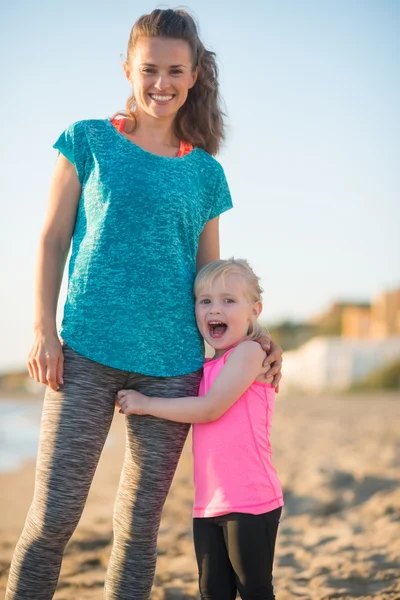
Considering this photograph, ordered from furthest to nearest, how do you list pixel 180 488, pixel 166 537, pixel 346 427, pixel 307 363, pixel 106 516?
1. pixel 307 363
2. pixel 346 427
3. pixel 180 488
4. pixel 106 516
5. pixel 166 537

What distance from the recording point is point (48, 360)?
8.07 feet

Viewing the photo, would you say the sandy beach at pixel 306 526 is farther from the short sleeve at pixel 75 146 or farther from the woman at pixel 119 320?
the short sleeve at pixel 75 146

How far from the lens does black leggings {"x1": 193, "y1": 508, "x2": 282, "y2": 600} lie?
2.52m

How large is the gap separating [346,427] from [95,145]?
32.8ft

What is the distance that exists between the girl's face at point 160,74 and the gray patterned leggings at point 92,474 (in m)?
0.93

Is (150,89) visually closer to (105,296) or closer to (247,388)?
(105,296)

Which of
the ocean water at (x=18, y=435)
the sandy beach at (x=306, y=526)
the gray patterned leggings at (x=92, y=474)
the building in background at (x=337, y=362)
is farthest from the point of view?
the building in background at (x=337, y=362)

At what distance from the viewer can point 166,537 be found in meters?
5.12

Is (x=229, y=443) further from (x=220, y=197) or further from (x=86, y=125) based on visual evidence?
(x=86, y=125)

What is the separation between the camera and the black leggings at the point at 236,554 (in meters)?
2.52

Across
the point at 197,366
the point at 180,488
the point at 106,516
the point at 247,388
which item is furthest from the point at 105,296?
the point at 180,488

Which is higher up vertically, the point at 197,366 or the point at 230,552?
the point at 197,366

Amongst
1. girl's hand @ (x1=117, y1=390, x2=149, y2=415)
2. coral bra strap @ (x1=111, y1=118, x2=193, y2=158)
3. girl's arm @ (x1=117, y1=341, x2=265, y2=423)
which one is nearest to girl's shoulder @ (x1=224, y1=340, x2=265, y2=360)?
girl's arm @ (x1=117, y1=341, x2=265, y2=423)

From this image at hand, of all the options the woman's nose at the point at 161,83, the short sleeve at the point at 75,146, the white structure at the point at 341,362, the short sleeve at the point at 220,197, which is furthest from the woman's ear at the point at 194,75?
the white structure at the point at 341,362
